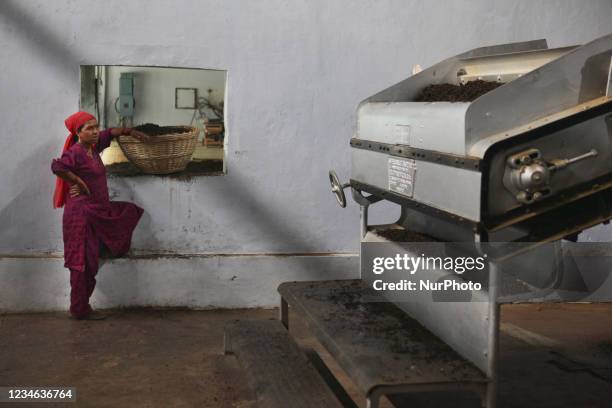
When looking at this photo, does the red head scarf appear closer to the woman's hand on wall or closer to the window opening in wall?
the woman's hand on wall

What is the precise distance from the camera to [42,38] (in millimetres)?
5582

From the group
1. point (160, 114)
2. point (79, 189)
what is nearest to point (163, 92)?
point (160, 114)

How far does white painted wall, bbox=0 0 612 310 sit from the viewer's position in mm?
5613

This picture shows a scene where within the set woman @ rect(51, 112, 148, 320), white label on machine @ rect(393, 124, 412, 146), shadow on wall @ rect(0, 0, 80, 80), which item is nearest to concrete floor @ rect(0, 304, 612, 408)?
woman @ rect(51, 112, 148, 320)

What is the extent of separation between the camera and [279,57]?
5.87m

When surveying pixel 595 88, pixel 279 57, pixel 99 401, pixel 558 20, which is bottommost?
pixel 99 401

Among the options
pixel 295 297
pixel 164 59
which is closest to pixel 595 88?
pixel 295 297

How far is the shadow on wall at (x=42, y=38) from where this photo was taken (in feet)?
18.1

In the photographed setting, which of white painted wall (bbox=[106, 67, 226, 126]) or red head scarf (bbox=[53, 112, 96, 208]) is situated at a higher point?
white painted wall (bbox=[106, 67, 226, 126])

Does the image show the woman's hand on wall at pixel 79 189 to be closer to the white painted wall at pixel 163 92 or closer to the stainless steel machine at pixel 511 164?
the stainless steel machine at pixel 511 164

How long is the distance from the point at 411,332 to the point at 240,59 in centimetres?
294

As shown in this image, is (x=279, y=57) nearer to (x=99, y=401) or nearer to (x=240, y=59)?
(x=240, y=59)

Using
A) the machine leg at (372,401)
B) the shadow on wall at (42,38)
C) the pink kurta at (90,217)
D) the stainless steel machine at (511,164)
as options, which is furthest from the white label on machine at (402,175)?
the shadow on wall at (42,38)

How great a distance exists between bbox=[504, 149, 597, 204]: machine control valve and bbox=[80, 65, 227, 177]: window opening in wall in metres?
3.21
